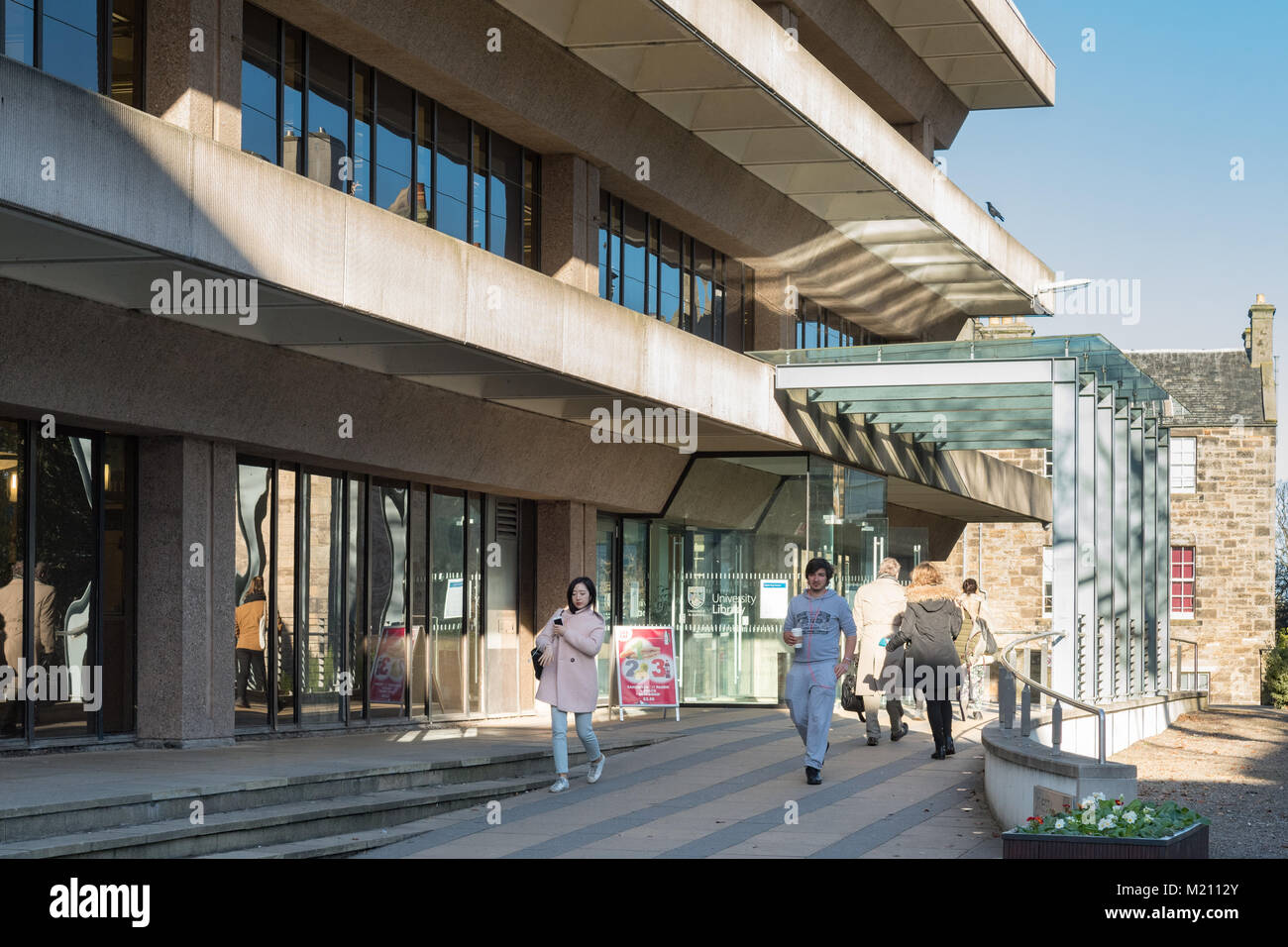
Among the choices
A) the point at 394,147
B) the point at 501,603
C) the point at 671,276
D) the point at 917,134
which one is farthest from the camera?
the point at 917,134

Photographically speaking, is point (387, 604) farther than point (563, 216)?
No

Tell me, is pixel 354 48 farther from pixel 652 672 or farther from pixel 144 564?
pixel 652 672

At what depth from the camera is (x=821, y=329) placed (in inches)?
1126

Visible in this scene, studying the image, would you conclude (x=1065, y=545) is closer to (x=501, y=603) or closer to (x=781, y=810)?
(x=501, y=603)

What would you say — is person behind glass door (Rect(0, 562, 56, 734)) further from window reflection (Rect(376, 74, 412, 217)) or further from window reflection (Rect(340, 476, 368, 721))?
window reflection (Rect(376, 74, 412, 217))

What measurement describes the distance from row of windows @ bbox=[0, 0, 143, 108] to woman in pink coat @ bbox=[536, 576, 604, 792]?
5.31 metres

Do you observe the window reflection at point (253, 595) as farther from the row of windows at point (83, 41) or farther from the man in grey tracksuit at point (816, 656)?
the man in grey tracksuit at point (816, 656)

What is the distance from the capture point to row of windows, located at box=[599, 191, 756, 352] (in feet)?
69.8

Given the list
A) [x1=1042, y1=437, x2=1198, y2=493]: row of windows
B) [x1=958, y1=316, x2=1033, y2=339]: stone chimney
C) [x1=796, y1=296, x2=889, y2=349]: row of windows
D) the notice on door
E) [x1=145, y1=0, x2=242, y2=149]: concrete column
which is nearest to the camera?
[x1=145, y1=0, x2=242, y2=149]: concrete column

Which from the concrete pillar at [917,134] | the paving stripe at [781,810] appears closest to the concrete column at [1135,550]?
the paving stripe at [781,810]

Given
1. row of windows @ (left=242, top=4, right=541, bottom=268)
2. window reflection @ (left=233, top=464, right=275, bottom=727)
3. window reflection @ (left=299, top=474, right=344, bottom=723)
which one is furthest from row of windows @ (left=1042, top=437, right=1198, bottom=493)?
window reflection @ (left=233, top=464, right=275, bottom=727)

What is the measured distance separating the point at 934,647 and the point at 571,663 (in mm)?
3701

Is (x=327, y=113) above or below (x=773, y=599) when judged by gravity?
above

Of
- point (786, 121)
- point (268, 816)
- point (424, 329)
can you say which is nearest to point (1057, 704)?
point (268, 816)
